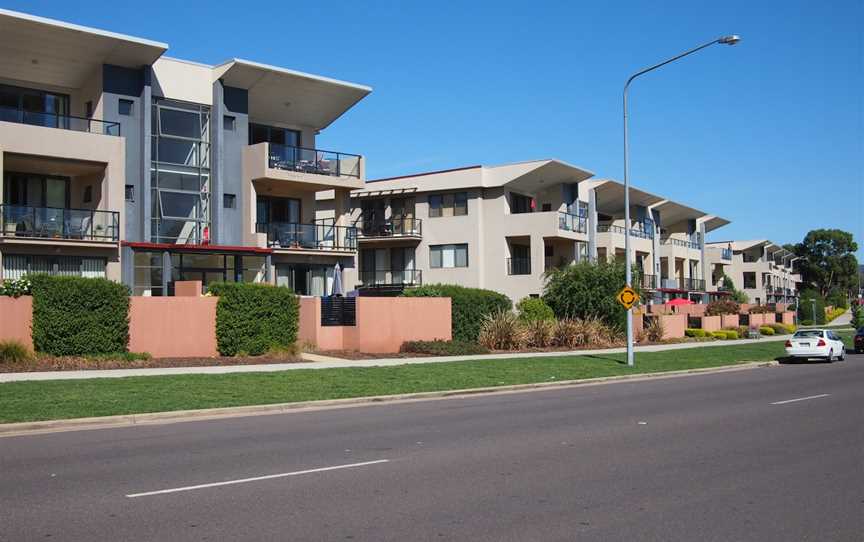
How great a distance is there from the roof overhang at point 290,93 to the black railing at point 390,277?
13.4m

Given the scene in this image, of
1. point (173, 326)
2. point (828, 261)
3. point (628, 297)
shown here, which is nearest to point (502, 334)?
point (628, 297)

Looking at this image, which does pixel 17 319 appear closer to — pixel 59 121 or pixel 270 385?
pixel 270 385

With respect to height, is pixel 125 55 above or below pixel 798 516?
above

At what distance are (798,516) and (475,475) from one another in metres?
3.27

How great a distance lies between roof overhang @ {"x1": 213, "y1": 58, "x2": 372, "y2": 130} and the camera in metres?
35.4

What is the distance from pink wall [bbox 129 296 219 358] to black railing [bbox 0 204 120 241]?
6986 mm

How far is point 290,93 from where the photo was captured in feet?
123

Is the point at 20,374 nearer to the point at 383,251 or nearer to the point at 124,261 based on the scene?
the point at 124,261

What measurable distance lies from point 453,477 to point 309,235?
29667 millimetres

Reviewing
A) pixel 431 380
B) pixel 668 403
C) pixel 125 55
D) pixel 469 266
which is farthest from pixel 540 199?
pixel 668 403

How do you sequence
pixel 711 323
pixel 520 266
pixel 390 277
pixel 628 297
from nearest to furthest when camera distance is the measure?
pixel 628 297 < pixel 520 266 < pixel 390 277 < pixel 711 323

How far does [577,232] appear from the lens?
2047 inches

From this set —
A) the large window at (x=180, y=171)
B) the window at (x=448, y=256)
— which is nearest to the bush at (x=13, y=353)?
the large window at (x=180, y=171)

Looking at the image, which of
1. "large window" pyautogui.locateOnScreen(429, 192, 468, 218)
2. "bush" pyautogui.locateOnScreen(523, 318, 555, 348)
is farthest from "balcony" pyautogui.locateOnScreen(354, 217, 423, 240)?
"bush" pyautogui.locateOnScreen(523, 318, 555, 348)
